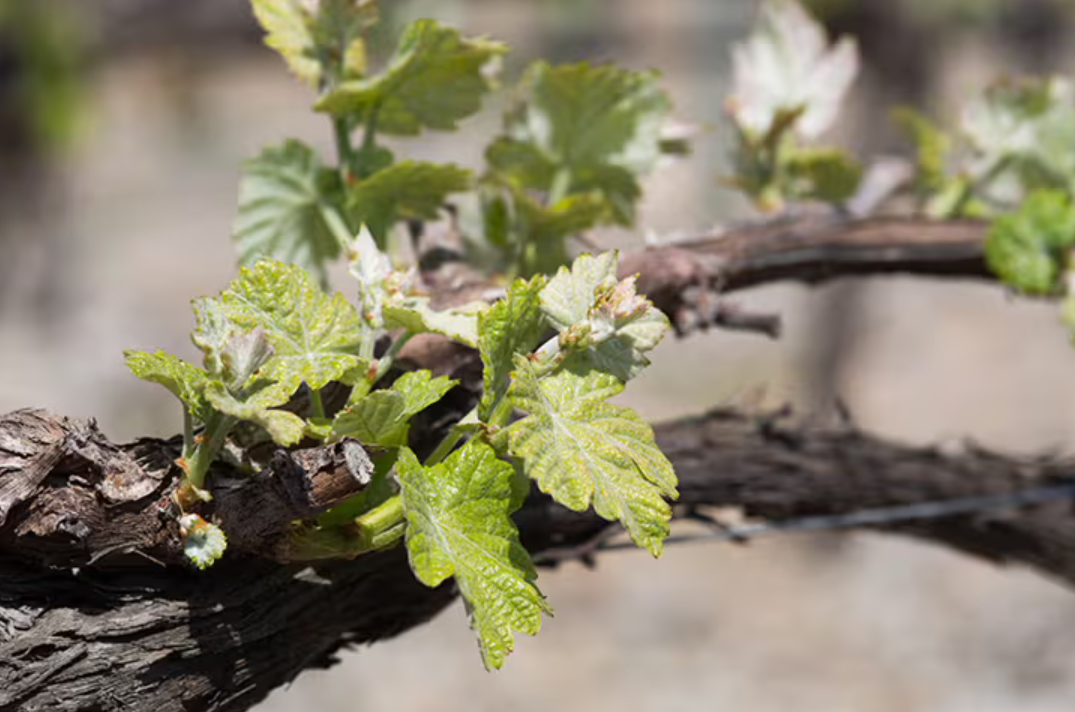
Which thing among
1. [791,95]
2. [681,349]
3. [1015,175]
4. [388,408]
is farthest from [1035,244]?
[681,349]

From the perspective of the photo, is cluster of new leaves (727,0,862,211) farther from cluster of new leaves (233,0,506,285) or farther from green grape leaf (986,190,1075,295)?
cluster of new leaves (233,0,506,285)

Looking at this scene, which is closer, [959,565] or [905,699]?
[905,699]

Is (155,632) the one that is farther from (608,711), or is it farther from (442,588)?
(608,711)

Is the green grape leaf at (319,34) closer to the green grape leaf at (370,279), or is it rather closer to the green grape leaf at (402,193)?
the green grape leaf at (402,193)

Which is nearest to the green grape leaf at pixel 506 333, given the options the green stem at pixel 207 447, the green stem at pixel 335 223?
the green stem at pixel 207 447

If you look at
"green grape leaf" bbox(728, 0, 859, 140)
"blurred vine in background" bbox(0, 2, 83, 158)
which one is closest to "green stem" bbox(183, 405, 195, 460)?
"green grape leaf" bbox(728, 0, 859, 140)

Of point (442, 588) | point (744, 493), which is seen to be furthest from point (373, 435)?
point (744, 493)
